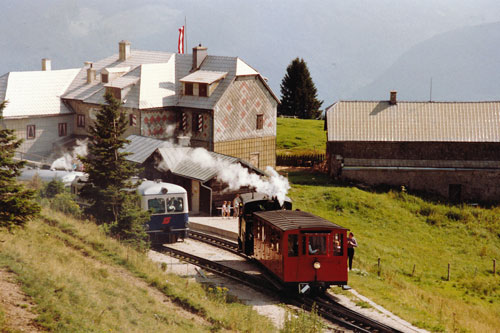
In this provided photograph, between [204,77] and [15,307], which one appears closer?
[15,307]

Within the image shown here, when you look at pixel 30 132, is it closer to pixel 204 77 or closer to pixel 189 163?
pixel 204 77

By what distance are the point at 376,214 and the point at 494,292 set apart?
11909 millimetres

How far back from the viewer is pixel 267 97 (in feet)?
164

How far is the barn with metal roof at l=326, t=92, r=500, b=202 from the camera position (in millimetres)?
48312

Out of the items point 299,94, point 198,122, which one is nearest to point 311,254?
point 198,122

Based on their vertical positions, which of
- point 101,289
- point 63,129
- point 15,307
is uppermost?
point 63,129

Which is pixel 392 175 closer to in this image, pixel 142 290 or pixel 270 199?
pixel 270 199

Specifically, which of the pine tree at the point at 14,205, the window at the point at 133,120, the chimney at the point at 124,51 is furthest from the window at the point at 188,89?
the pine tree at the point at 14,205

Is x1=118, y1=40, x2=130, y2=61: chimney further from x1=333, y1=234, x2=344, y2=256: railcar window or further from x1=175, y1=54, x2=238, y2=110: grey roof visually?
x1=333, y1=234, x2=344, y2=256: railcar window

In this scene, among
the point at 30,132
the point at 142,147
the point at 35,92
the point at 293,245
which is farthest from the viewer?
the point at 35,92

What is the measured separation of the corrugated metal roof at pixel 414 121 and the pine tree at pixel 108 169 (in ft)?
77.5

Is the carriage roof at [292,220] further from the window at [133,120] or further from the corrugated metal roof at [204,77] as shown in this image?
the window at [133,120]

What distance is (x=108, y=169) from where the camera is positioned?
27.7 m

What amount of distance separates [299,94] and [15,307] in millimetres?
74883
